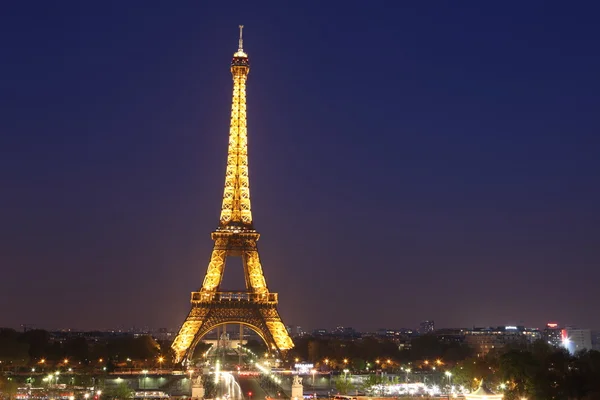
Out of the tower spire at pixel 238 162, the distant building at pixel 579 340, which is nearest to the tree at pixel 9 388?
the tower spire at pixel 238 162

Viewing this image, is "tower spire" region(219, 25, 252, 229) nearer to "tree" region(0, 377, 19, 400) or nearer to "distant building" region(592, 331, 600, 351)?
"tree" region(0, 377, 19, 400)

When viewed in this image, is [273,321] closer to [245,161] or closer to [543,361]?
[245,161]

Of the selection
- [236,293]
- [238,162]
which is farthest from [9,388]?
[238,162]

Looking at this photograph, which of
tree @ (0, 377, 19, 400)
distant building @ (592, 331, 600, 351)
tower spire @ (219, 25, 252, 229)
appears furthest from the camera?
distant building @ (592, 331, 600, 351)

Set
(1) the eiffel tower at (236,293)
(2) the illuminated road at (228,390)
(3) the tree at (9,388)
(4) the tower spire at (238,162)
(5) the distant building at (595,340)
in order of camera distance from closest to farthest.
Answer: (3) the tree at (9,388) < (2) the illuminated road at (228,390) < (1) the eiffel tower at (236,293) < (4) the tower spire at (238,162) < (5) the distant building at (595,340)

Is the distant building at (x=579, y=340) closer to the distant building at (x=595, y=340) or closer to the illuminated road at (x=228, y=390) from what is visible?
the distant building at (x=595, y=340)

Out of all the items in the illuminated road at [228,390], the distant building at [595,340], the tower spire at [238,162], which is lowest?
the illuminated road at [228,390]

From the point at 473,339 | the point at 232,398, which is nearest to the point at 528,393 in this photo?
the point at 232,398

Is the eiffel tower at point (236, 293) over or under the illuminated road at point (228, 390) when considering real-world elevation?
over

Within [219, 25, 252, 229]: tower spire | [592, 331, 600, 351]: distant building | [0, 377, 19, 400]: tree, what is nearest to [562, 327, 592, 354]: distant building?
[592, 331, 600, 351]: distant building
